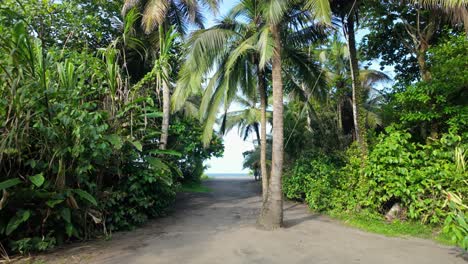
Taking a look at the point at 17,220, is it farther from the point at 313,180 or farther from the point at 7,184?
the point at 313,180

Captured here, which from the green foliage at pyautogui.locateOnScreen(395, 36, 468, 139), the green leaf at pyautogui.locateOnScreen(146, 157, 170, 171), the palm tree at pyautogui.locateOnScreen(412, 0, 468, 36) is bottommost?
the green leaf at pyautogui.locateOnScreen(146, 157, 170, 171)

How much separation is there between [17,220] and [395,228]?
7861 millimetres

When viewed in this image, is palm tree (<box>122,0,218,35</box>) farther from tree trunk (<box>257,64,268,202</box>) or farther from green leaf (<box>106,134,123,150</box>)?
green leaf (<box>106,134,123,150</box>)

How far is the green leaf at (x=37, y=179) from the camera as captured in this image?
17.0 ft

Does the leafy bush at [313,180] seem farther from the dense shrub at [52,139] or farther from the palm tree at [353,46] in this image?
the dense shrub at [52,139]

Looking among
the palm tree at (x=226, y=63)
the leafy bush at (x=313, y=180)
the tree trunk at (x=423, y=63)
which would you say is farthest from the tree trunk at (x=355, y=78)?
the palm tree at (x=226, y=63)

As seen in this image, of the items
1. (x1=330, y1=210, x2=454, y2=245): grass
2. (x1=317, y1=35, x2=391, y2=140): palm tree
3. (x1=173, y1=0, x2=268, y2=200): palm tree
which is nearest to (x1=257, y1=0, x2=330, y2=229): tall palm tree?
(x1=173, y1=0, x2=268, y2=200): palm tree

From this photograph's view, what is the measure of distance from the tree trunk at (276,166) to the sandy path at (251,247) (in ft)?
1.07

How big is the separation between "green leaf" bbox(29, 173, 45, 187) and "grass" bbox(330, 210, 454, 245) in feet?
23.2

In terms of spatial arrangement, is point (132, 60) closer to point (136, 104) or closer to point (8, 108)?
point (136, 104)

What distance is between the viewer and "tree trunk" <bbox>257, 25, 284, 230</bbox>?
25.7 ft

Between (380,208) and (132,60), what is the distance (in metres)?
12.0

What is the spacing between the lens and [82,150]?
5.48m

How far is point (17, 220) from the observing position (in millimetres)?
5246
